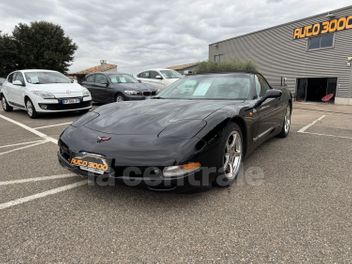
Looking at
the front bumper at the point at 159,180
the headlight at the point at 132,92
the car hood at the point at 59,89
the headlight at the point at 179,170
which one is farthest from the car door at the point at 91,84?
the headlight at the point at 179,170

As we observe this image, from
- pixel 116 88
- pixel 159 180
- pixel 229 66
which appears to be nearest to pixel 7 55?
pixel 229 66

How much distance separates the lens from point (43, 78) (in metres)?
7.87

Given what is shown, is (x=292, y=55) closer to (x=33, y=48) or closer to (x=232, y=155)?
(x=232, y=155)

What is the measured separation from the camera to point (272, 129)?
162 inches

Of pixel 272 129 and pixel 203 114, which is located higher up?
pixel 203 114

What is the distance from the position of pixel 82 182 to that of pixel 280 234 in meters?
2.03

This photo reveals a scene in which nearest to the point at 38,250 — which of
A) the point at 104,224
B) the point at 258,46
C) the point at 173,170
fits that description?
the point at 104,224

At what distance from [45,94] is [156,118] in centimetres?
559

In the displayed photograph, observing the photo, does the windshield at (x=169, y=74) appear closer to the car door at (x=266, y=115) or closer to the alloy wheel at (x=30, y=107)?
the alloy wheel at (x=30, y=107)

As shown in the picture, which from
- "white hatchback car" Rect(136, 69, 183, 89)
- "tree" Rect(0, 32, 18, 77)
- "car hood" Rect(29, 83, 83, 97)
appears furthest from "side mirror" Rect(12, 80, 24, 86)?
"tree" Rect(0, 32, 18, 77)

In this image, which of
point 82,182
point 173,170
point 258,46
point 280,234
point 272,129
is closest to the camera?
point 280,234

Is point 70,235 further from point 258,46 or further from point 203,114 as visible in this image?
point 258,46

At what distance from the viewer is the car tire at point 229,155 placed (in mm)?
2467

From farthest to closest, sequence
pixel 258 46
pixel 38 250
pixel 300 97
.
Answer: pixel 258 46 < pixel 300 97 < pixel 38 250
